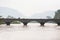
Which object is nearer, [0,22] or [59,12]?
[0,22]

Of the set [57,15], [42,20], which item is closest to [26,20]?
[42,20]

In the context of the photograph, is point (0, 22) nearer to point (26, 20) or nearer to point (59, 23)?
point (26, 20)

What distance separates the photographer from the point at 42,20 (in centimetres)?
6088

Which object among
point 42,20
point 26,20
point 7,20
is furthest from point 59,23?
point 7,20

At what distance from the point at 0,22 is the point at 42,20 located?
33.4 feet

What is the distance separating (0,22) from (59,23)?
46.7 feet

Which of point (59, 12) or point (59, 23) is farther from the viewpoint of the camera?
point (59, 12)

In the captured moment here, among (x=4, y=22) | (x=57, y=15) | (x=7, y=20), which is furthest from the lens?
(x=57, y=15)

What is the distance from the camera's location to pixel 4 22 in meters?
64.0

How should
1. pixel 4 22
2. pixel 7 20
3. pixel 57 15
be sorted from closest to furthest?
pixel 7 20 < pixel 4 22 < pixel 57 15

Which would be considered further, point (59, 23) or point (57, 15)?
point (57, 15)

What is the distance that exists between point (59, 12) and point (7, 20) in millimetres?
21239

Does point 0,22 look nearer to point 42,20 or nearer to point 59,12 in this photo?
point 42,20

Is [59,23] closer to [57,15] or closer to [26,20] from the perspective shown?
[26,20]
